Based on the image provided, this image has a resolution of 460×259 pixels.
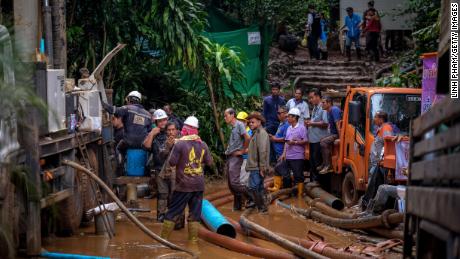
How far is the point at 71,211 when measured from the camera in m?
11.2

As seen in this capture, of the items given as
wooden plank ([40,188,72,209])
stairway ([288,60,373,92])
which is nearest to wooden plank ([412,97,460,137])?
wooden plank ([40,188,72,209])

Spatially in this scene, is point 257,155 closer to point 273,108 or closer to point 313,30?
point 273,108

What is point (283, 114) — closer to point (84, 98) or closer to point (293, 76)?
point (84, 98)

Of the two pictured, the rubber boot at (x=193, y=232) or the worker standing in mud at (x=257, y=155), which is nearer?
the rubber boot at (x=193, y=232)

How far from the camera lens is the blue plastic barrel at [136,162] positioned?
14.0 meters

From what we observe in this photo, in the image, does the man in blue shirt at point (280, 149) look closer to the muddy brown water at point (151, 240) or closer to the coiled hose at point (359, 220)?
the coiled hose at point (359, 220)

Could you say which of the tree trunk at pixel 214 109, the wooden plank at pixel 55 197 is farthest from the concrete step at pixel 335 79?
the wooden plank at pixel 55 197

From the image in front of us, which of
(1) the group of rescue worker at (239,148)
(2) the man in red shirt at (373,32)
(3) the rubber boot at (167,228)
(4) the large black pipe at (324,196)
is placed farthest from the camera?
(2) the man in red shirt at (373,32)

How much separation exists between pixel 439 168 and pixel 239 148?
912cm

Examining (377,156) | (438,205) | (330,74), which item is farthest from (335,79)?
(438,205)

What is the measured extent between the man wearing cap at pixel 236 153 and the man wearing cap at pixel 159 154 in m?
1.22

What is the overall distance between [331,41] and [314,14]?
316cm

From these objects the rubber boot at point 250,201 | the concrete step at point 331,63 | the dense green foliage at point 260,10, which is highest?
the dense green foliage at point 260,10

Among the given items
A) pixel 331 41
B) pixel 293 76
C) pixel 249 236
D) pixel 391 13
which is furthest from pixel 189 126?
pixel 331 41
